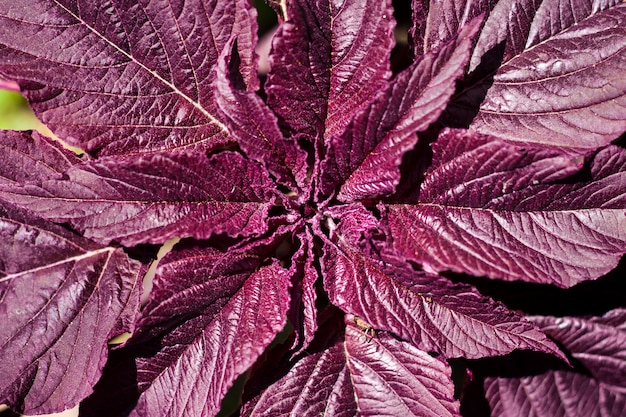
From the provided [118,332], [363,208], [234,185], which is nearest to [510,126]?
[363,208]

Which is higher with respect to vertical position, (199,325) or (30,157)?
(30,157)

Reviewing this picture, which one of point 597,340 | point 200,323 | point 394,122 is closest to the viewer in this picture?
point 394,122

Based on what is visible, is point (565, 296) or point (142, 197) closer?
point (142, 197)

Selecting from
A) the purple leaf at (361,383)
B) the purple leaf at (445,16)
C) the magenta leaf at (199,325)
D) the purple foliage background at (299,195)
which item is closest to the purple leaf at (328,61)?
the purple foliage background at (299,195)

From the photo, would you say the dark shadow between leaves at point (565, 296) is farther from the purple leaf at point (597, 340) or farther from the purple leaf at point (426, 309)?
the purple leaf at point (426, 309)

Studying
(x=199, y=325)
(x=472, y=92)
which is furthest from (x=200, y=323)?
(x=472, y=92)

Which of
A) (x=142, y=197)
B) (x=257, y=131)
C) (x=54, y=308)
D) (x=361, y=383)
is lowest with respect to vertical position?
(x=361, y=383)

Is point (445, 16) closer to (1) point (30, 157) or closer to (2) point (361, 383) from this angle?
(2) point (361, 383)

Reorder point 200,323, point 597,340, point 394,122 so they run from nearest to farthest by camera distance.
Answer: point 394,122 → point 200,323 → point 597,340
